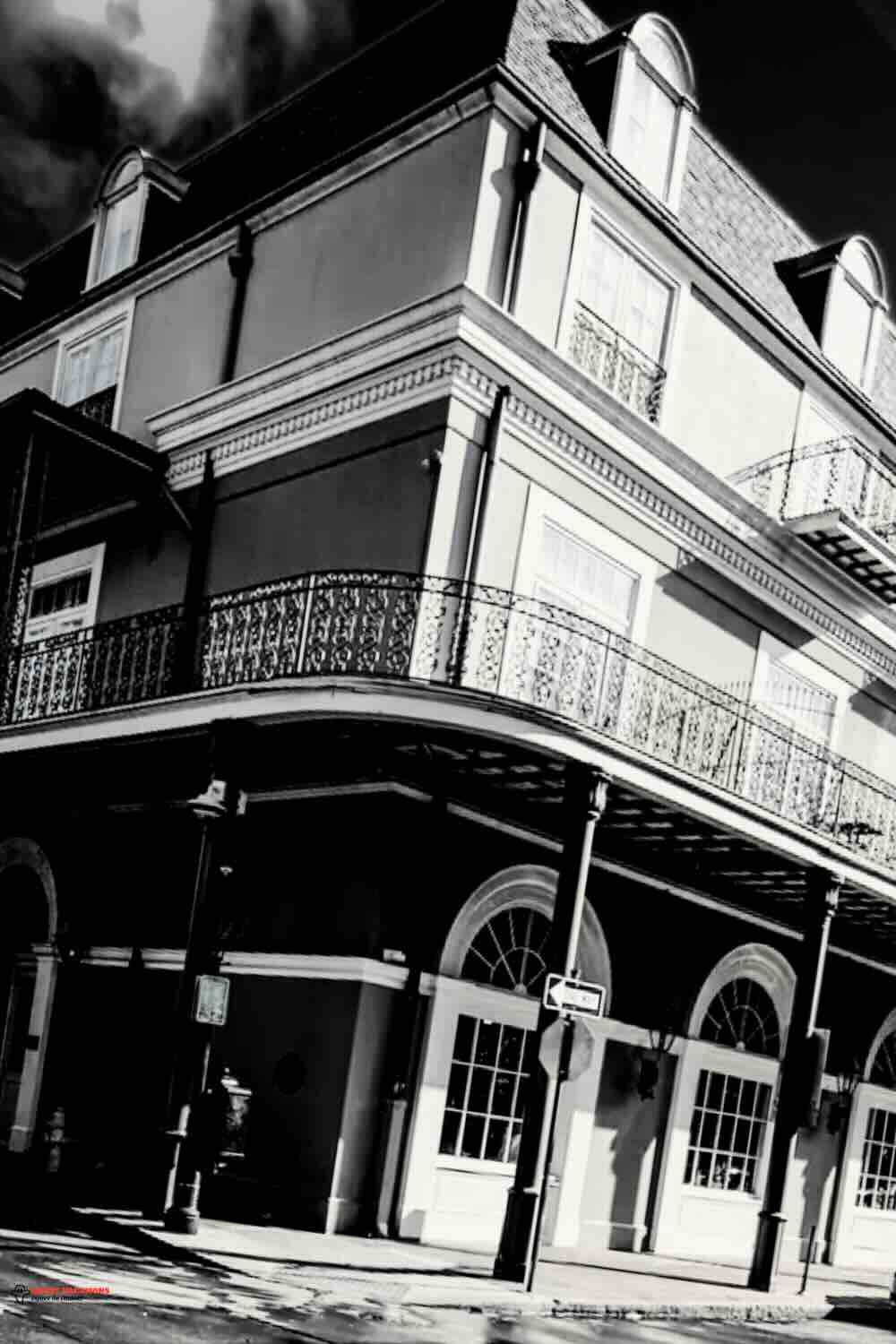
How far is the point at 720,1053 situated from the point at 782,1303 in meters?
3.49

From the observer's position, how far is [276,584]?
1300 centimetres

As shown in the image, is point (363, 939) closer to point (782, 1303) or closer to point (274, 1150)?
point (274, 1150)

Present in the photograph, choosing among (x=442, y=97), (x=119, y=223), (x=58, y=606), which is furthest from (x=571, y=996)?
(x=119, y=223)

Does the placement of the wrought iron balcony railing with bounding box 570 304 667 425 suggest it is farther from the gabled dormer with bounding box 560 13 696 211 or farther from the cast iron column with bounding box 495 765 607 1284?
the cast iron column with bounding box 495 765 607 1284

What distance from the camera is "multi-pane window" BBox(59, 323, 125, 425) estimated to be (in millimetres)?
17641

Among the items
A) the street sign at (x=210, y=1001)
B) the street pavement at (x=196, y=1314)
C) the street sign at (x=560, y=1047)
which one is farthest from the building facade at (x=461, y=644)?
the street pavement at (x=196, y=1314)

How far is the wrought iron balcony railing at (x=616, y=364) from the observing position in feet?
47.0

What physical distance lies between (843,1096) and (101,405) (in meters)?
11.7

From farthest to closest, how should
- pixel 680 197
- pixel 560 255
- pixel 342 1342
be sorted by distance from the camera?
pixel 680 197 → pixel 560 255 → pixel 342 1342

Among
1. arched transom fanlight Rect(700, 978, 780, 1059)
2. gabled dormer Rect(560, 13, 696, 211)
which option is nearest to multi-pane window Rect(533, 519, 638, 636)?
gabled dormer Rect(560, 13, 696, 211)

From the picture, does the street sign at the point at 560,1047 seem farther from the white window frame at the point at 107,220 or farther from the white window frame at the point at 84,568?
the white window frame at the point at 107,220

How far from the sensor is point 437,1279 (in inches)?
432

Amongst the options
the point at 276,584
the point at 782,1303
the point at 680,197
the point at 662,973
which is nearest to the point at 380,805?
the point at 276,584

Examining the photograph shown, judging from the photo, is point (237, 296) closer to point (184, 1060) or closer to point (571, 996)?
point (184, 1060)
